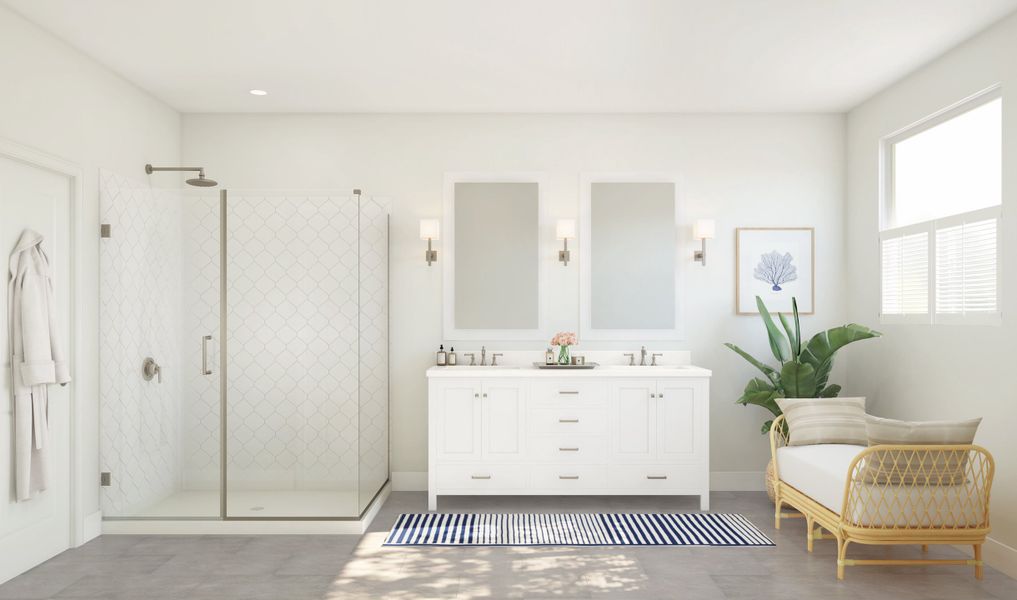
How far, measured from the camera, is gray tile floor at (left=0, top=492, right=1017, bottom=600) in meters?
3.15

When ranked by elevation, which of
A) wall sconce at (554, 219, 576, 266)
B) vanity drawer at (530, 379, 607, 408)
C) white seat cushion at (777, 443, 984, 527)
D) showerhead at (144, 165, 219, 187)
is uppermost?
showerhead at (144, 165, 219, 187)

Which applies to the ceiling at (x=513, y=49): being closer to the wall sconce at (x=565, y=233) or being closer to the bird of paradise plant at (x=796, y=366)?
the wall sconce at (x=565, y=233)

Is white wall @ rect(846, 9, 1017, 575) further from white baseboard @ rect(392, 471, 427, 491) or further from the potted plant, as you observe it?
white baseboard @ rect(392, 471, 427, 491)

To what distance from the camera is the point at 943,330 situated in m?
3.91

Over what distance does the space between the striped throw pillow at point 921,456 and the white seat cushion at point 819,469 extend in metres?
0.20

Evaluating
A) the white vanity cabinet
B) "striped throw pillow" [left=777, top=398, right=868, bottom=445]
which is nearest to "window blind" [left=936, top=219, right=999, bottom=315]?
"striped throw pillow" [left=777, top=398, right=868, bottom=445]

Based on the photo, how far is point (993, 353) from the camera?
3.51 metres

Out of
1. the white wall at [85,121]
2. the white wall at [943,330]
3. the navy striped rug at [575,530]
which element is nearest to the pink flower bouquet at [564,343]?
the navy striped rug at [575,530]

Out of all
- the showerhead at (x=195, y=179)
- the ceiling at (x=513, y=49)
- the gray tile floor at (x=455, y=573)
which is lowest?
the gray tile floor at (x=455, y=573)

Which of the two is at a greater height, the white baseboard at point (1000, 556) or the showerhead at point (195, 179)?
the showerhead at point (195, 179)

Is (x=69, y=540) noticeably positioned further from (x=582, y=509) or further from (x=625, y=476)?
(x=625, y=476)

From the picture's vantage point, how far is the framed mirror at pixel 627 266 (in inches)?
196

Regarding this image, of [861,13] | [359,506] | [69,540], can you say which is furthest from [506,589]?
[861,13]

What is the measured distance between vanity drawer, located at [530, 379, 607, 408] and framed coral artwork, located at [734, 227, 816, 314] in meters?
1.40
